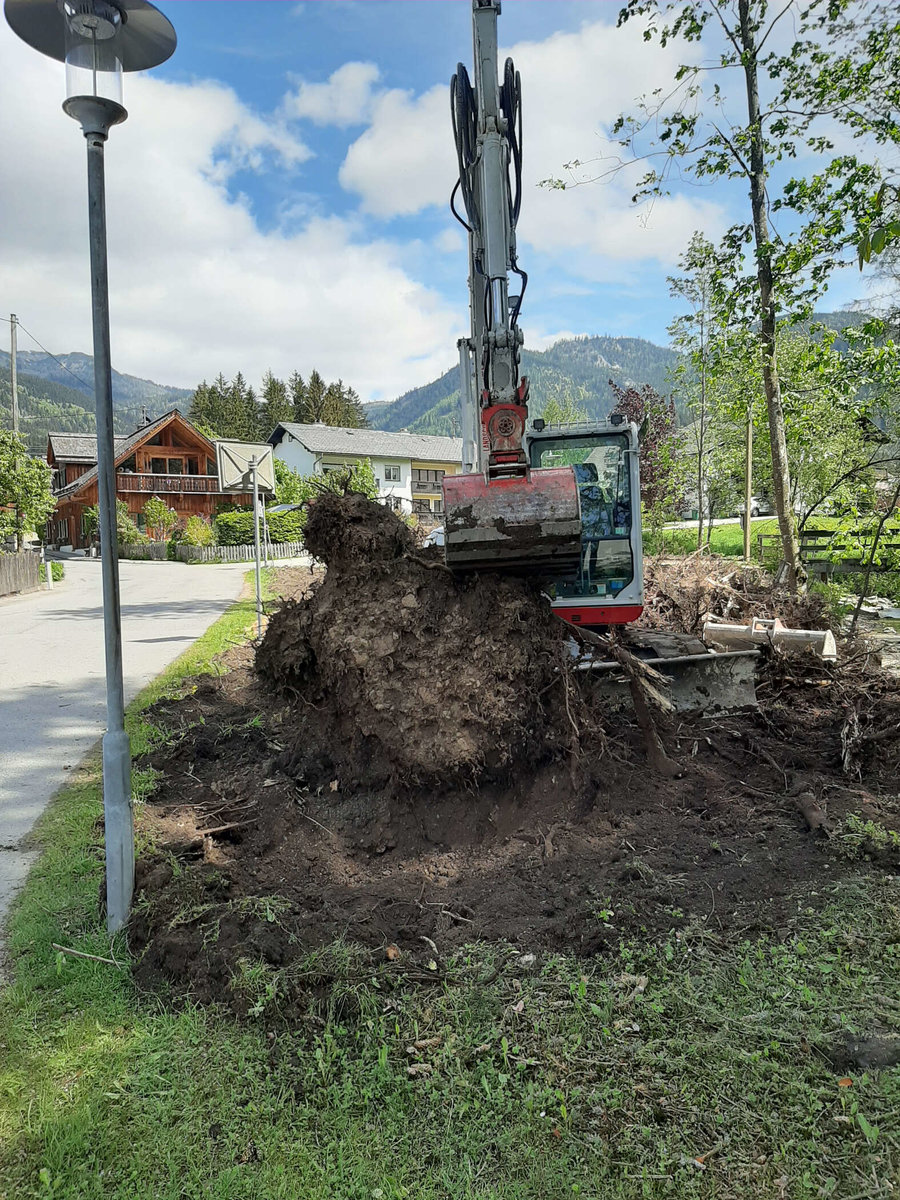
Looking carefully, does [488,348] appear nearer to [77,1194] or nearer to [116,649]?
[116,649]

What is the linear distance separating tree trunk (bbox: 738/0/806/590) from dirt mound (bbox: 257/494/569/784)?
8.82 m

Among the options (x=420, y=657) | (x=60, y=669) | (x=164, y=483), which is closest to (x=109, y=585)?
(x=420, y=657)

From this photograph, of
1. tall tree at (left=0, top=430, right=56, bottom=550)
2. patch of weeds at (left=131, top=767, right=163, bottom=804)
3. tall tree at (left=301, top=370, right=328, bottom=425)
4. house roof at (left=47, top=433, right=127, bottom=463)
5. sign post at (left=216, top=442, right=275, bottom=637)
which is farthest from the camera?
tall tree at (left=301, top=370, right=328, bottom=425)

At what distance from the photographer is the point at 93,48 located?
370cm

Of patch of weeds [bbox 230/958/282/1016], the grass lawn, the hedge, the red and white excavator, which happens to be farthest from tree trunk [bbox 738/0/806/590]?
the hedge

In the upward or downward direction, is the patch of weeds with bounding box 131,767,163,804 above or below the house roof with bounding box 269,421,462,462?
below

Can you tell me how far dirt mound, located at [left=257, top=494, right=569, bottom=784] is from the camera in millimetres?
5246

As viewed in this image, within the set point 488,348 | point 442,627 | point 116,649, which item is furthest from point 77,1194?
point 488,348

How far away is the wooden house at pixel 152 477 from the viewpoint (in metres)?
45.8

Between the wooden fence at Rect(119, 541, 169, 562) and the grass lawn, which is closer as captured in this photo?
the grass lawn

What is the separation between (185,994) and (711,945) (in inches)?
102

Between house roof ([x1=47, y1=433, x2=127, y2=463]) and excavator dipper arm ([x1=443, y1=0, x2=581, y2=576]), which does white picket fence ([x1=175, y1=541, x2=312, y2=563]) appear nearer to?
house roof ([x1=47, y1=433, x2=127, y2=463])

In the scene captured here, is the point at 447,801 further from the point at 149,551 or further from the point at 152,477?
the point at 152,477

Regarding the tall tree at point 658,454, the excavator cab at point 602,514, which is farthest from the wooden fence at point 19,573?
the excavator cab at point 602,514
